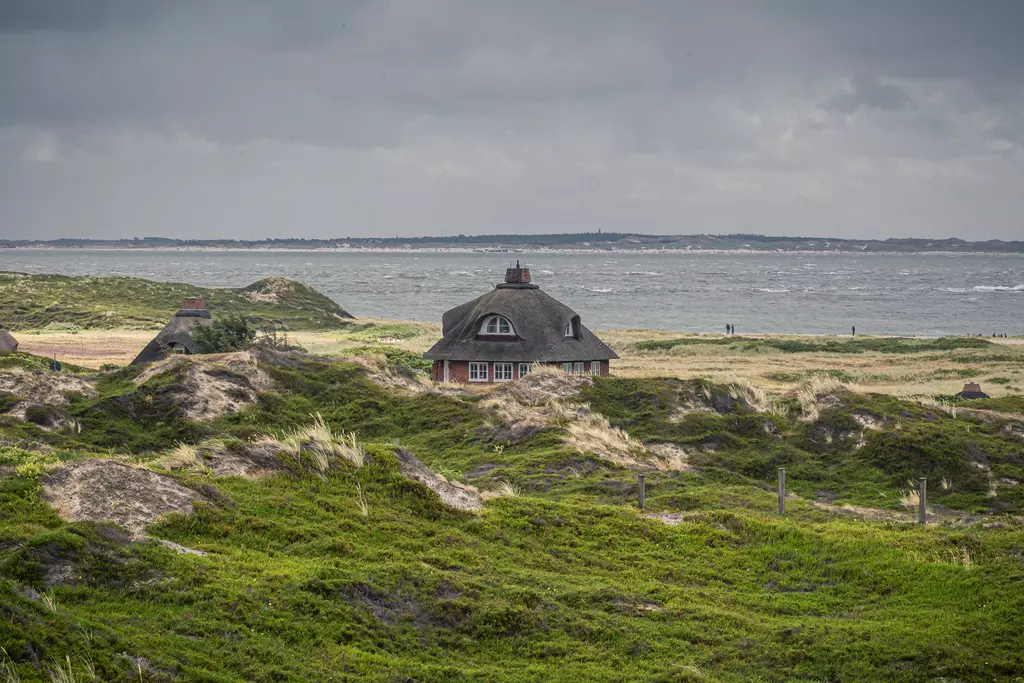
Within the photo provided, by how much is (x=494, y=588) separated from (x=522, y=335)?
32406mm

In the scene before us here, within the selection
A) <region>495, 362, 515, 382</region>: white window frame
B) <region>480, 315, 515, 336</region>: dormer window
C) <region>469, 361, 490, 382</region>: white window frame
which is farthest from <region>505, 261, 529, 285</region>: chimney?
<region>495, 362, 515, 382</region>: white window frame

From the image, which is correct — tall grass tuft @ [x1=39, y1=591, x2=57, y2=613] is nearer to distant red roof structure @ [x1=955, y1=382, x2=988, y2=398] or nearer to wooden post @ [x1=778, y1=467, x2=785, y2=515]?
wooden post @ [x1=778, y1=467, x2=785, y2=515]

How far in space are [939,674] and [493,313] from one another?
35.2m

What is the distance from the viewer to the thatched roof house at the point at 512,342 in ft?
151

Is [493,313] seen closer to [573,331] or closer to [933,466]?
[573,331]

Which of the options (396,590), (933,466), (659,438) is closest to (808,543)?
(396,590)

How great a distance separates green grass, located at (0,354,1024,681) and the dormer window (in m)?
23.9

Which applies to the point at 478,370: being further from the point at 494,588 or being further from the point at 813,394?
the point at 494,588

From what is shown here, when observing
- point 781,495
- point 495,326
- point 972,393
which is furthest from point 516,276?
point 781,495

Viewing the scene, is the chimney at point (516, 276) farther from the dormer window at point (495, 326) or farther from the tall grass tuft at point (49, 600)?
the tall grass tuft at point (49, 600)

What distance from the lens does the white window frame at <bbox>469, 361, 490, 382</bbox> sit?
1838 inches

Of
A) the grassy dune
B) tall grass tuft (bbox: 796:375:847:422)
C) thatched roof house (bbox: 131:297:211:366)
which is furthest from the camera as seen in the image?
thatched roof house (bbox: 131:297:211:366)

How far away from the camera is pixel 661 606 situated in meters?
14.4

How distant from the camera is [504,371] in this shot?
46.3 m
